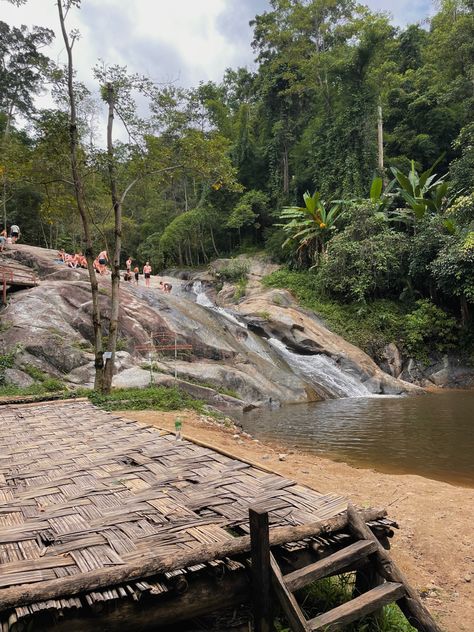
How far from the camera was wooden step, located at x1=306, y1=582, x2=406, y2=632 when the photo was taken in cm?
247

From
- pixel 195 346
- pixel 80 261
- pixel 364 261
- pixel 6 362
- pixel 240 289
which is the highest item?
pixel 364 261

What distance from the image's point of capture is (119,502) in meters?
3.37

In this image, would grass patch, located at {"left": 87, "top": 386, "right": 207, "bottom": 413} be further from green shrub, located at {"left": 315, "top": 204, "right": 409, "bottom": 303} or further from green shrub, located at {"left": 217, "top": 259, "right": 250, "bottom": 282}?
green shrub, located at {"left": 217, "top": 259, "right": 250, "bottom": 282}

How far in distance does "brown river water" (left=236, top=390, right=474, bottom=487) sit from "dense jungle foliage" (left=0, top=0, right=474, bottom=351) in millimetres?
6179

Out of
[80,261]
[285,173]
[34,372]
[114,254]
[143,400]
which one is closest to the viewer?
[143,400]

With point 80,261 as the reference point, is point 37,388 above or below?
below

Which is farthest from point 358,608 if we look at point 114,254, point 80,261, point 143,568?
point 80,261

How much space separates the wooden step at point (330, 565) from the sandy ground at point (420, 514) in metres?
1.07

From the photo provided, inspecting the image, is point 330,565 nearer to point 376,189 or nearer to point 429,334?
point 429,334

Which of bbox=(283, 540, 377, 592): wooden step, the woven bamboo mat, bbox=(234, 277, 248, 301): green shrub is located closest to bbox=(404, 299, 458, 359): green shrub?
bbox=(234, 277, 248, 301): green shrub

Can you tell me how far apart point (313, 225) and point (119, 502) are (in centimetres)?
2319

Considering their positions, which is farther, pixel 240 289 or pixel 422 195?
pixel 240 289

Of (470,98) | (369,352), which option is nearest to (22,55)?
(470,98)

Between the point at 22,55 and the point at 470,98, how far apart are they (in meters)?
30.8
